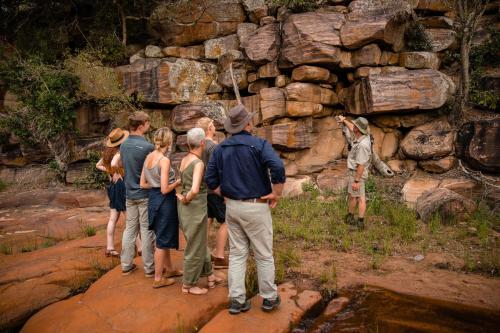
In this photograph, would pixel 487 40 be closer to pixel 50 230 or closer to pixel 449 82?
pixel 449 82

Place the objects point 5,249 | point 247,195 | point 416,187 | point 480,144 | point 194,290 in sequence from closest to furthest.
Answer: point 247,195
point 194,290
point 5,249
point 416,187
point 480,144

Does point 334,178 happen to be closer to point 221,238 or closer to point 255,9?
point 221,238

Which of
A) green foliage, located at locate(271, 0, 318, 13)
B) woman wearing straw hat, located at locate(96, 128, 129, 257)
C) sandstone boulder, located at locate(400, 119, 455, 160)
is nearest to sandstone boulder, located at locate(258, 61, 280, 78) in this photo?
green foliage, located at locate(271, 0, 318, 13)

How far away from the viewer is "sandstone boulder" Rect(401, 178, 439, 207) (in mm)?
8548

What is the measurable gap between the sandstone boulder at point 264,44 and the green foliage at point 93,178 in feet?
20.4

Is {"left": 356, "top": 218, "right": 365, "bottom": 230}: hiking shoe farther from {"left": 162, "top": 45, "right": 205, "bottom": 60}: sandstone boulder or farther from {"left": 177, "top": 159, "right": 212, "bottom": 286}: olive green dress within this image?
{"left": 162, "top": 45, "right": 205, "bottom": 60}: sandstone boulder

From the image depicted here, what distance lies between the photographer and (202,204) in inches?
153

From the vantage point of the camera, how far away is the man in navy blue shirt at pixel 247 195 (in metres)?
3.51

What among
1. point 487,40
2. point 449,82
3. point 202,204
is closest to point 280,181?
point 202,204

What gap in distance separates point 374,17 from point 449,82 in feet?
9.84

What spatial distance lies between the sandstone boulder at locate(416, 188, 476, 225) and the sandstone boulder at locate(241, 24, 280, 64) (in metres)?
6.71

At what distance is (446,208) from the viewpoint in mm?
6703

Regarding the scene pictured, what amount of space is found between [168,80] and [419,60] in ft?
26.8

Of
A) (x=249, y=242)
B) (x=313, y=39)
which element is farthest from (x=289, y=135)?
(x=249, y=242)
